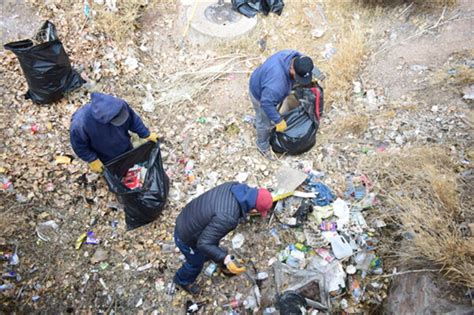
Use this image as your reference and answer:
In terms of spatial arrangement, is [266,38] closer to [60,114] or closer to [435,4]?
[435,4]

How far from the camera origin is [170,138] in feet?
15.7

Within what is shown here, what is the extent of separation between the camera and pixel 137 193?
369 centimetres

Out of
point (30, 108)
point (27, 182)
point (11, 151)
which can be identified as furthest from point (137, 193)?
point (30, 108)

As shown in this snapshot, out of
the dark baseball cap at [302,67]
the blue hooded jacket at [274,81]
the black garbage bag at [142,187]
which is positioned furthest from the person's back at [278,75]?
the black garbage bag at [142,187]

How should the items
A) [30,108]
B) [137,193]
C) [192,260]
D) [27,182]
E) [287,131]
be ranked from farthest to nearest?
[30,108], [287,131], [27,182], [137,193], [192,260]

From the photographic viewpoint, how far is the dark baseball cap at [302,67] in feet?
12.5

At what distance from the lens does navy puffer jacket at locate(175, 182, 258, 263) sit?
3076 millimetres

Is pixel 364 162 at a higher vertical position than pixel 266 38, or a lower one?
lower

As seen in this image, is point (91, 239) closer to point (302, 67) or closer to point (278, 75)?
point (278, 75)

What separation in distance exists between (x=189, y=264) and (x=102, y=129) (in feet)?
4.84

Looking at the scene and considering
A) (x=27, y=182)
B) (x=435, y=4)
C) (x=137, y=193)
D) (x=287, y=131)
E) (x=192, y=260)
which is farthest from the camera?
(x=435, y=4)

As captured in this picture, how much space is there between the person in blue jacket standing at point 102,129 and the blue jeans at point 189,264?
1.15 meters

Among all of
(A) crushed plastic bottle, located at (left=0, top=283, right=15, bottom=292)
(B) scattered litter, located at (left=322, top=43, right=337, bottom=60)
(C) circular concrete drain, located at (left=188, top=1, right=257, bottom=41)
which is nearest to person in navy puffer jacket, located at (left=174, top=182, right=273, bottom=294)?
(A) crushed plastic bottle, located at (left=0, top=283, right=15, bottom=292)

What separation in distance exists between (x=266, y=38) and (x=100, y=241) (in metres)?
3.74
